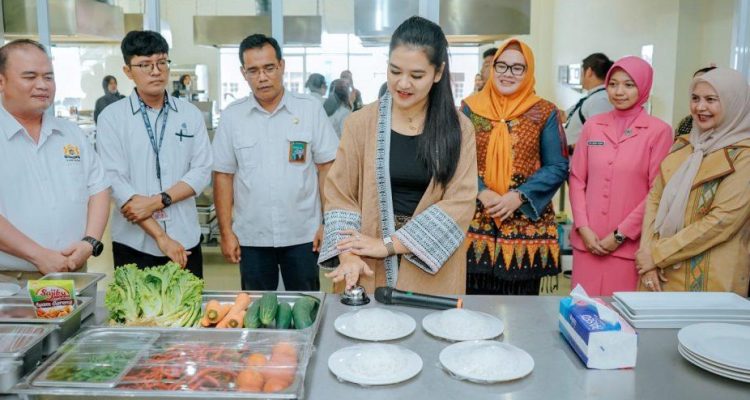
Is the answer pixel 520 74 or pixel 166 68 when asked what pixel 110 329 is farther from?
pixel 520 74

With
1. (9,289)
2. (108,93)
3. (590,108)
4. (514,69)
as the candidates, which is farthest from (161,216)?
(590,108)

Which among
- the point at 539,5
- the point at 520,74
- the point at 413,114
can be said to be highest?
the point at 539,5

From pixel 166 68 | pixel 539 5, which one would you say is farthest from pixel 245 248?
pixel 539 5

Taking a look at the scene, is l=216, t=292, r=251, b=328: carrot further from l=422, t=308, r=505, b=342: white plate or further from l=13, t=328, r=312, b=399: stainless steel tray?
l=422, t=308, r=505, b=342: white plate

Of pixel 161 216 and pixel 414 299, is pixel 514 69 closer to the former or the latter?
pixel 414 299

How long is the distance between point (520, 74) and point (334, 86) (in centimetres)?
175

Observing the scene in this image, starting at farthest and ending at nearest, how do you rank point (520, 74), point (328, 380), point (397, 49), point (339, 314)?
point (520, 74)
point (397, 49)
point (339, 314)
point (328, 380)

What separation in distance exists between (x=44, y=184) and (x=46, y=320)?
1.06 meters

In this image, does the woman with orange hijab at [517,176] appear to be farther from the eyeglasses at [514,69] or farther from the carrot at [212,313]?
the carrot at [212,313]

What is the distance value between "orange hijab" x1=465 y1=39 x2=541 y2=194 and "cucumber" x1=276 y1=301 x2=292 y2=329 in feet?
3.93

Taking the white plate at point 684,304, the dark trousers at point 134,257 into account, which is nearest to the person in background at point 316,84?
the dark trousers at point 134,257

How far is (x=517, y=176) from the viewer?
2.38 m

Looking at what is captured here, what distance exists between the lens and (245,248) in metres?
2.71

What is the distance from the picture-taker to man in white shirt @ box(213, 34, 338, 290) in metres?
2.65
